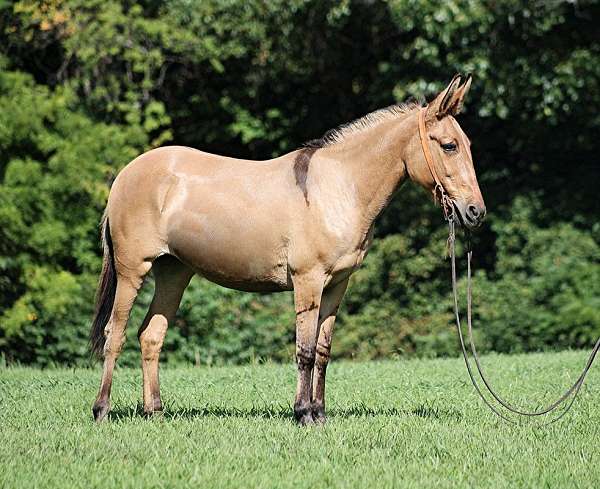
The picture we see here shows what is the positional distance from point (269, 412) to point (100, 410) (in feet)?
4.34

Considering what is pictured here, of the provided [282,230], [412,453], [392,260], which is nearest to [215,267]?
[282,230]

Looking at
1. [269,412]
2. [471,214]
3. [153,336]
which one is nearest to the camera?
[471,214]

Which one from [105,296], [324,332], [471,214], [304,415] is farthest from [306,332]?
[105,296]

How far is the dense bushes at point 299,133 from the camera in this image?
49.5 feet

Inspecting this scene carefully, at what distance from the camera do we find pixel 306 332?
290 inches

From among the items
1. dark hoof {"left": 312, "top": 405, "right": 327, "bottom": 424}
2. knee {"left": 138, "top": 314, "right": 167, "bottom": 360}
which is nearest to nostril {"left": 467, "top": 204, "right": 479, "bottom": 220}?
dark hoof {"left": 312, "top": 405, "right": 327, "bottom": 424}

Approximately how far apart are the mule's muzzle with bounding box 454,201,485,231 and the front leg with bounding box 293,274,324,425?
110cm

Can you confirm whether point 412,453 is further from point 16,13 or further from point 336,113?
point 336,113

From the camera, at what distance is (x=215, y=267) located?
7.81 metres

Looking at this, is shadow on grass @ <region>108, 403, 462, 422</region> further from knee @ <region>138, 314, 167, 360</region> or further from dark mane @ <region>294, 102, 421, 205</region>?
dark mane @ <region>294, 102, 421, 205</region>

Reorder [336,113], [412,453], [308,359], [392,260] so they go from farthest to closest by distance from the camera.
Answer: [336,113] → [392,260] → [308,359] → [412,453]

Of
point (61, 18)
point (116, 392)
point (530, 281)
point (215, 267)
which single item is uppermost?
point (61, 18)

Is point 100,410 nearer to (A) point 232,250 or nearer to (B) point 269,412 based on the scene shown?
(B) point 269,412

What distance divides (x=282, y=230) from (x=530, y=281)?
11094 millimetres
